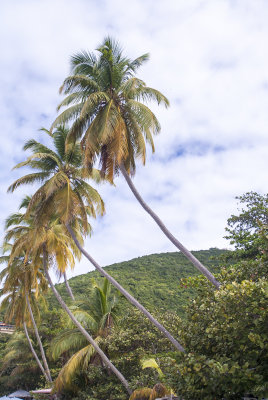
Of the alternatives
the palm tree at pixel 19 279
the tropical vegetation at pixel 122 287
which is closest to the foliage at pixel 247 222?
the tropical vegetation at pixel 122 287

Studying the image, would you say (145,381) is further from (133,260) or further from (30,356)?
(133,260)

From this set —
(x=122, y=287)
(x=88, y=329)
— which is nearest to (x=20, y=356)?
(x=88, y=329)

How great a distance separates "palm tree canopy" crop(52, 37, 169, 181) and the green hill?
1508cm

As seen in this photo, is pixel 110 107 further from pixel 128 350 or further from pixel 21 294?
pixel 21 294

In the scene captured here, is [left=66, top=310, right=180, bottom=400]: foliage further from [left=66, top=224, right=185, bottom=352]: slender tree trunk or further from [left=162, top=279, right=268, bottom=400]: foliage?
[left=162, top=279, right=268, bottom=400]: foliage

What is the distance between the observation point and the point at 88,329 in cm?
1608

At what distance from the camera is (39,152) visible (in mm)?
14336

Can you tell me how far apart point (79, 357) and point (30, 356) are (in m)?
12.4

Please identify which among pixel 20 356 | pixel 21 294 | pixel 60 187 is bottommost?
pixel 20 356

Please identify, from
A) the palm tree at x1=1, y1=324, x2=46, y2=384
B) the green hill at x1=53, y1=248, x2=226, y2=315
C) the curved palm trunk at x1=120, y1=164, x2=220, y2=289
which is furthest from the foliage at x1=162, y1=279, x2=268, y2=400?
the palm tree at x1=1, y1=324, x2=46, y2=384

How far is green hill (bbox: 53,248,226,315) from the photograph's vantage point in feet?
96.3

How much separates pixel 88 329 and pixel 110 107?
10.1 metres

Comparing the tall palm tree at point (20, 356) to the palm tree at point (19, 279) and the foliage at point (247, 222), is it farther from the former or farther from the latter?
the foliage at point (247, 222)

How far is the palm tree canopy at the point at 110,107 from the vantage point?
10.7 meters
